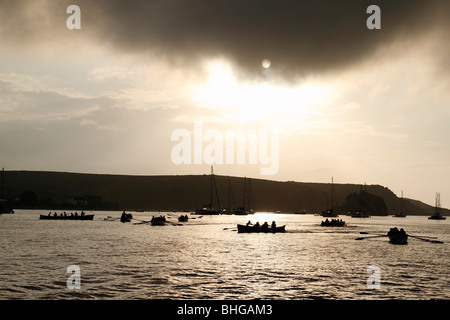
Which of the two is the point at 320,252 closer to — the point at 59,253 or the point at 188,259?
the point at 188,259

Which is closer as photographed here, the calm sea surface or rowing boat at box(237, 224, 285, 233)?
the calm sea surface

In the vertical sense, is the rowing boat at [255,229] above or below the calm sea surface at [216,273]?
below

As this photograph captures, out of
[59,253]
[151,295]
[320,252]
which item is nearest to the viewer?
[151,295]

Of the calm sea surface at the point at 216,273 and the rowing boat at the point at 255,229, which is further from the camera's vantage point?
the rowing boat at the point at 255,229

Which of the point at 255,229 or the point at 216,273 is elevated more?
the point at 216,273

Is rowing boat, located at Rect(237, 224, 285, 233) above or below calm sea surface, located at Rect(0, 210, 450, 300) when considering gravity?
below
